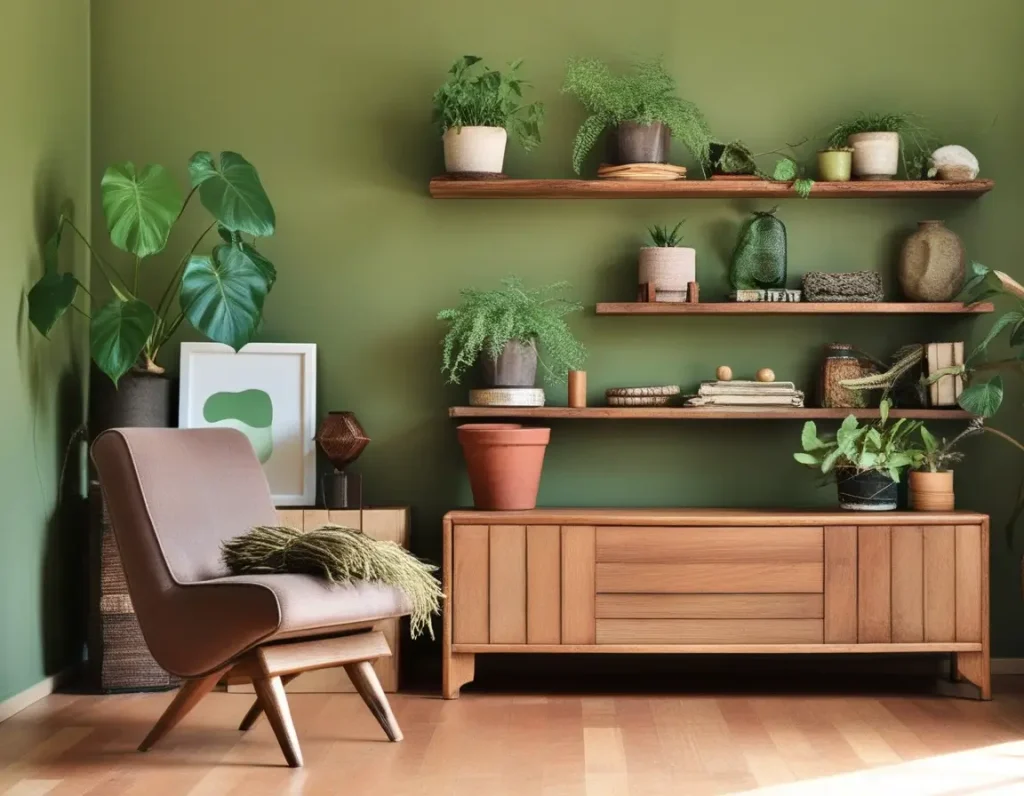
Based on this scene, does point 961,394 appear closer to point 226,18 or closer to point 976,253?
point 976,253

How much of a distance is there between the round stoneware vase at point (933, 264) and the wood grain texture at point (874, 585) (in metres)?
0.89

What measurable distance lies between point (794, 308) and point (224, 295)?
1.89m

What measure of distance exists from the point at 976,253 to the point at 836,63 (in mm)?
840

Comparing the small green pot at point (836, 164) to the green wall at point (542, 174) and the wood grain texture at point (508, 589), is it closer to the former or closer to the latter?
the green wall at point (542, 174)

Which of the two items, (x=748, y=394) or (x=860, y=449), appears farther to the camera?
(x=748, y=394)

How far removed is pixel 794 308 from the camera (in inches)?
164

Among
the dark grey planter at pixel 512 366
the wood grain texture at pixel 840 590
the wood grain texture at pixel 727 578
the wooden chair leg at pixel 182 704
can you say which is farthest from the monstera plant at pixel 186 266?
the wood grain texture at pixel 840 590

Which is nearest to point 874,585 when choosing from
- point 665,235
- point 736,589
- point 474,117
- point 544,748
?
point 736,589

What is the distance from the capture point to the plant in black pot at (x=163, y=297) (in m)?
3.87

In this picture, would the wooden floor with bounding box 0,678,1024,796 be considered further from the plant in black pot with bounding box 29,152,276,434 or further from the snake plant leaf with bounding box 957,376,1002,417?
the plant in black pot with bounding box 29,152,276,434

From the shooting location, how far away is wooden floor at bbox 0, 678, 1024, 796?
116 inches

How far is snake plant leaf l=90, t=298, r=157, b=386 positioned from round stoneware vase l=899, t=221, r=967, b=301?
2554mm

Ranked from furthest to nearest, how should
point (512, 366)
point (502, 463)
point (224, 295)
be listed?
point (512, 366) < point (502, 463) < point (224, 295)

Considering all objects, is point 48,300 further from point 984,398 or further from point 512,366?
point 984,398
